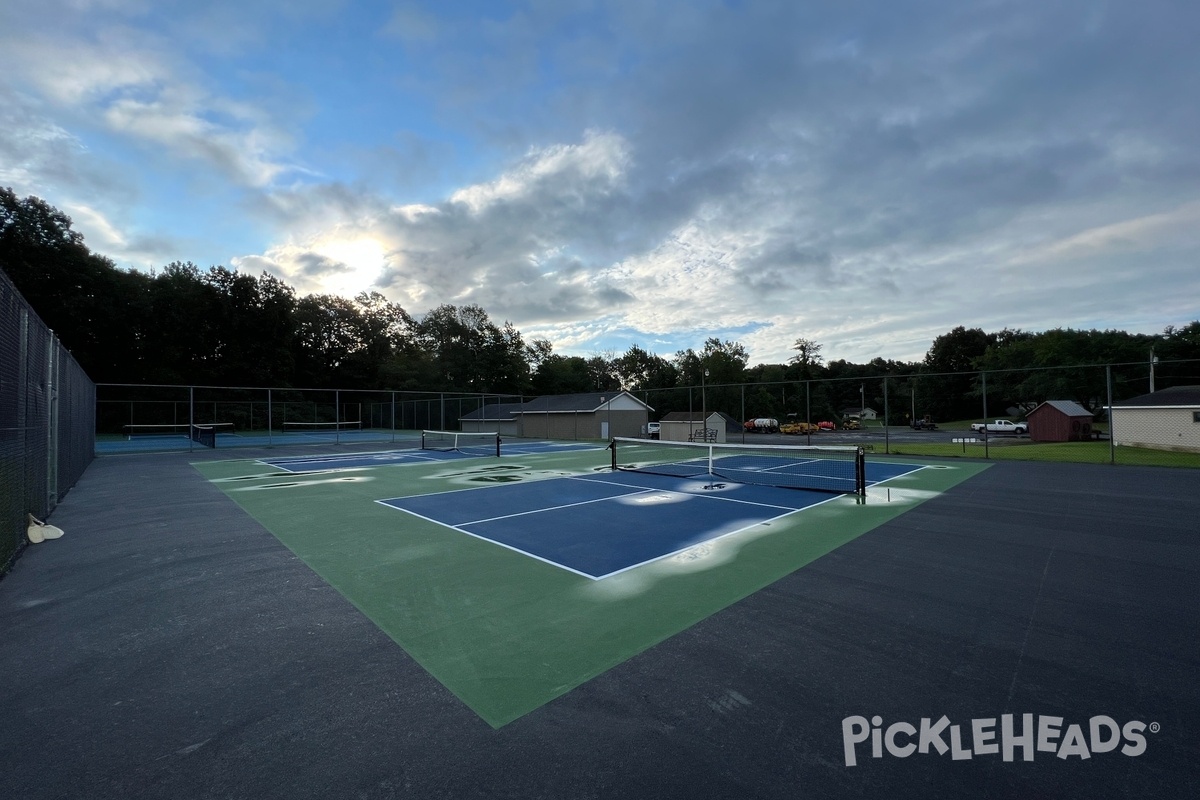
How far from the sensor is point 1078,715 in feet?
9.93

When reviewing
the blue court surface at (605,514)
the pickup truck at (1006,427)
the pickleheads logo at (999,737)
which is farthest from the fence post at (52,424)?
the pickup truck at (1006,427)

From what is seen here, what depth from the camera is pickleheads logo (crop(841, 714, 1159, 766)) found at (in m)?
2.74

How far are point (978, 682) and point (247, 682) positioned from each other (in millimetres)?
4885

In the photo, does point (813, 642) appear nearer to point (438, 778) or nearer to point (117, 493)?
point (438, 778)

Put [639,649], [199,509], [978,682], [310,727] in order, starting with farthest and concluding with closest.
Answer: [199,509] < [639,649] < [978,682] < [310,727]

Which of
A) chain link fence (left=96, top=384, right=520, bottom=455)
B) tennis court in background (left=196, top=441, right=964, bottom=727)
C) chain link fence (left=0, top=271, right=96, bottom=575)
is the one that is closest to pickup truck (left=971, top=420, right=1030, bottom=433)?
tennis court in background (left=196, top=441, right=964, bottom=727)

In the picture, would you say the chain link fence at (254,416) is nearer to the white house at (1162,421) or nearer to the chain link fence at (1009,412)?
the chain link fence at (1009,412)

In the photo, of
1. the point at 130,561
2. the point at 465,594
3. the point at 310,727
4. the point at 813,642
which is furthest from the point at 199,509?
the point at 813,642

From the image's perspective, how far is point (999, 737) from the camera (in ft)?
9.34

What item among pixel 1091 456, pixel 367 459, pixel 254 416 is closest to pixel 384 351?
pixel 254 416

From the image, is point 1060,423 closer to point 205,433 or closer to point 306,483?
point 306,483

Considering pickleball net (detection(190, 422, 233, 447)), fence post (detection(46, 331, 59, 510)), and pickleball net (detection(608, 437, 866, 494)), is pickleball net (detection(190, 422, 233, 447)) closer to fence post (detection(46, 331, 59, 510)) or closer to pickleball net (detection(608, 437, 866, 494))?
fence post (detection(46, 331, 59, 510))

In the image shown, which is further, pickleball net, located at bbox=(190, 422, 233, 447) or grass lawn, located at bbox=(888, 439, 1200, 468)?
pickleball net, located at bbox=(190, 422, 233, 447)

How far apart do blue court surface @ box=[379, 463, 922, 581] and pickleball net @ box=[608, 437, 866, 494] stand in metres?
0.85
